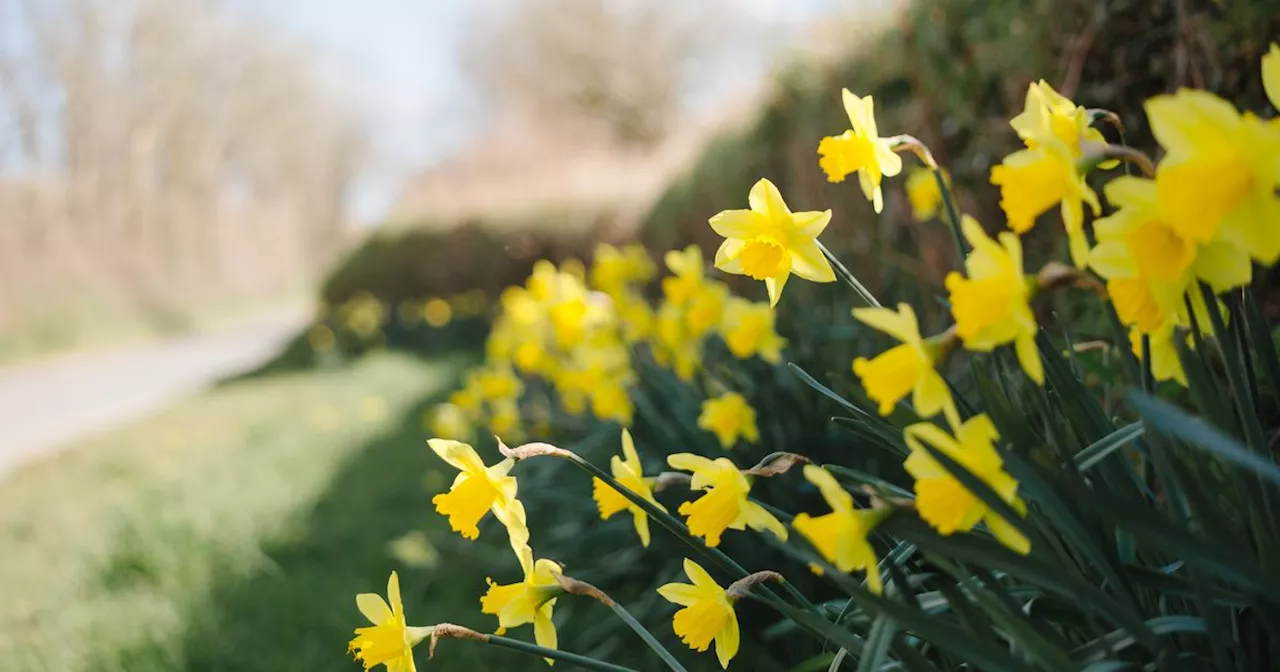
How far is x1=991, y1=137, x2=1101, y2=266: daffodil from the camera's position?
50cm

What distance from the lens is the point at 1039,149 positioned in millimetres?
531

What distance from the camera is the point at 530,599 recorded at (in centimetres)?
68

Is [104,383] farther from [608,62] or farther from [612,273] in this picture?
[608,62]

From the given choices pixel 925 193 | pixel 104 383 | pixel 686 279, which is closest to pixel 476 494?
pixel 686 279

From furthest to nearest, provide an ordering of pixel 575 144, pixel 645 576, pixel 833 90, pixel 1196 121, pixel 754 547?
pixel 575 144
pixel 833 90
pixel 645 576
pixel 754 547
pixel 1196 121

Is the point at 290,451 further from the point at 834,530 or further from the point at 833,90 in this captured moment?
the point at 834,530

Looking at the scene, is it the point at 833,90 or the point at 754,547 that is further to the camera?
the point at 833,90

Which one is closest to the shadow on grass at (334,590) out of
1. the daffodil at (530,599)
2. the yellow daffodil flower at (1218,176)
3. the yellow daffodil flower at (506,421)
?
the yellow daffodil flower at (506,421)

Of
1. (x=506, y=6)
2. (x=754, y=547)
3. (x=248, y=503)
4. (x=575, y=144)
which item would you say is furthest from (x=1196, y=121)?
(x=506, y=6)

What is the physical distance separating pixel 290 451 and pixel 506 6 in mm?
12077

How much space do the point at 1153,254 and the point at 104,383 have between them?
863 centimetres

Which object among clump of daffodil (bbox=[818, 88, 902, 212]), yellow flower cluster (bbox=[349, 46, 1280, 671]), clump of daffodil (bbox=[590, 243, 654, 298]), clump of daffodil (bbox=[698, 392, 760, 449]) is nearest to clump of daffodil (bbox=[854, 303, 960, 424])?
yellow flower cluster (bbox=[349, 46, 1280, 671])

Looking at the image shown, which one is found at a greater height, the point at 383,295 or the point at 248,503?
the point at 248,503

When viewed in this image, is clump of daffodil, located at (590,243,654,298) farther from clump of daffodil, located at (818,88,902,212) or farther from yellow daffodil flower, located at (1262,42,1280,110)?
yellow daffodil flower, located at (1262,42,1280,110)
